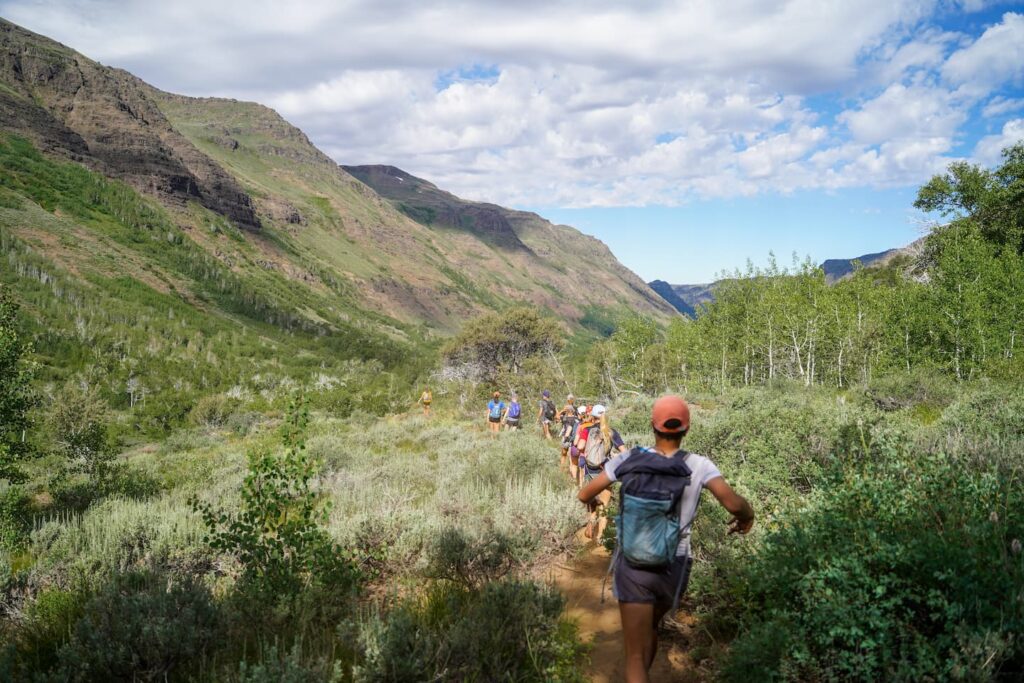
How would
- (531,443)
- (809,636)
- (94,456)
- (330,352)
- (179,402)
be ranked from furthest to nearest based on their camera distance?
1. (330,352)
2. (179,402)
3. (94,456)
4. (531,443)
5. (809,636)

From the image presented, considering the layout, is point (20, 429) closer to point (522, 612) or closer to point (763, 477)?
point (522, 612)

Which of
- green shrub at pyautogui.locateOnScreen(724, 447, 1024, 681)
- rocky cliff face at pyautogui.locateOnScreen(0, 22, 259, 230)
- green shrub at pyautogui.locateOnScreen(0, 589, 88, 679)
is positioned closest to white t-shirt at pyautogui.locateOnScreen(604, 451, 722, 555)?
green shrub at pyautogui.locateOnScreen(724, 447, 1024, 681)

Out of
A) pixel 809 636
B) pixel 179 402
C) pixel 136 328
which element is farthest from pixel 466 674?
pixel 136 328

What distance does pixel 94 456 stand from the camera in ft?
54.7

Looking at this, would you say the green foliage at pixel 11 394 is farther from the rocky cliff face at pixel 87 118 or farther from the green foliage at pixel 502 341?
the rocky cliff face at pixel 87 118

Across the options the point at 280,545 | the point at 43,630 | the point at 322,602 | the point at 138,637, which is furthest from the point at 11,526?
the point at 322,602

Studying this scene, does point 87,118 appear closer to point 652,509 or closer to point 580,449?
point 580,449

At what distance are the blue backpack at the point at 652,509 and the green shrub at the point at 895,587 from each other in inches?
34.6

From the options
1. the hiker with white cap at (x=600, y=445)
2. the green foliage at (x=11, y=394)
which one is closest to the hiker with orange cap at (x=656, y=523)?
the hiker with white cap at (x=600, y=445)

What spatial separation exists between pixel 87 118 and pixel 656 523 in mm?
219405

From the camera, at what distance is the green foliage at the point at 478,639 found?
12.6ft

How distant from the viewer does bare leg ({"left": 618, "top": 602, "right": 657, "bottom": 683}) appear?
353 cm

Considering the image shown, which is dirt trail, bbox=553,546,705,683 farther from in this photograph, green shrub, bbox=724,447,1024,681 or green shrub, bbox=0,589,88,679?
green shrub, bbox=0,589,88,679

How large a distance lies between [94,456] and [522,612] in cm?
1780
